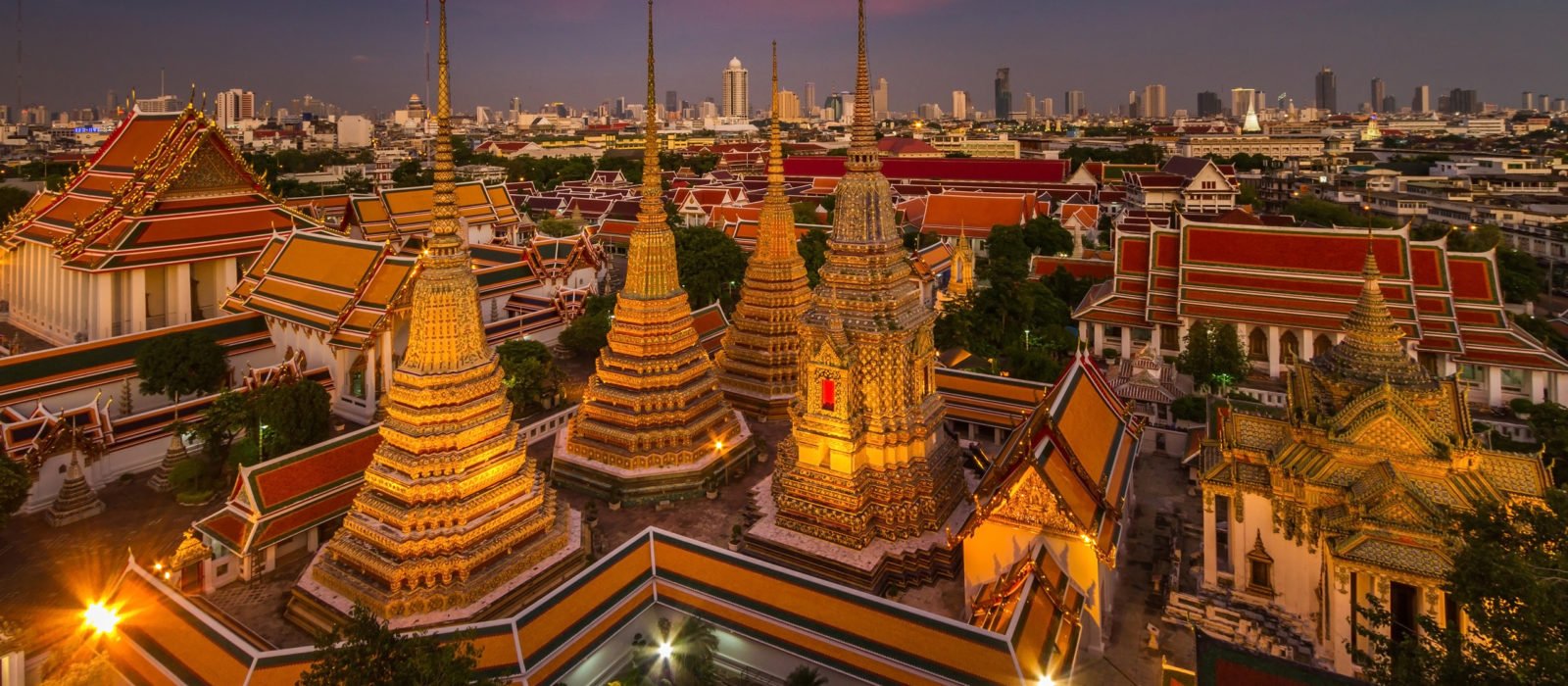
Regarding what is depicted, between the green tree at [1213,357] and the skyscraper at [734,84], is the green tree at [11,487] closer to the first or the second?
the green tree at [1213,357]

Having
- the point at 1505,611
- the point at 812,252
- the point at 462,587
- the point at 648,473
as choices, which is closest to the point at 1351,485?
the point at 1505,611

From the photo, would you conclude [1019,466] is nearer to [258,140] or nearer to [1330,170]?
[1330,170]

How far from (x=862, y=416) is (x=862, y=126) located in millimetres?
4806

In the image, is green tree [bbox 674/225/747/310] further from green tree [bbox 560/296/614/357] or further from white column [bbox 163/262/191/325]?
white column [bbox 163/262/191/325]

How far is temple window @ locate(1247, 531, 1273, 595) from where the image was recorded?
1142 centimetres

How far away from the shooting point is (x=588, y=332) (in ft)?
79.9

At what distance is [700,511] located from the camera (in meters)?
15.4

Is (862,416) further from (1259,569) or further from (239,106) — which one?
(239,106)

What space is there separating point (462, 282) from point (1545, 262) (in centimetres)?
4378

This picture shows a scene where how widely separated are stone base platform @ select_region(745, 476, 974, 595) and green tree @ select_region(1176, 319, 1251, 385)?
37.0 feet

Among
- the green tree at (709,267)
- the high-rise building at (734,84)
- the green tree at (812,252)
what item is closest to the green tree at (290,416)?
the green tree at (709,267)

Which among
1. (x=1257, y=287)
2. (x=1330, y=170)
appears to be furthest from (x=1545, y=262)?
(x=1330, y=170)

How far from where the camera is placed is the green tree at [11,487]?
13.2 meters

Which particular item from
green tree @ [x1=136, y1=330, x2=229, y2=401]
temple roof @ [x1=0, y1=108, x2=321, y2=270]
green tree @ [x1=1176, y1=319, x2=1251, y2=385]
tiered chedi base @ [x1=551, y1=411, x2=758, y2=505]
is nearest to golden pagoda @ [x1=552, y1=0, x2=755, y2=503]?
tiered chedi base @ [x1=551, y1=411, x2=758, y2=505]
